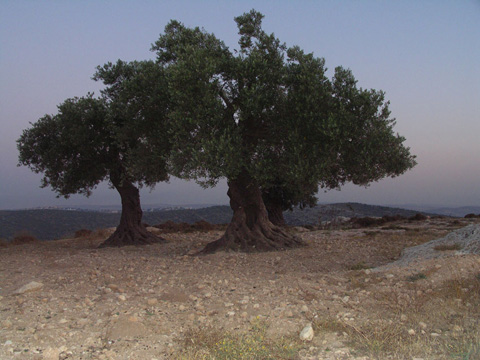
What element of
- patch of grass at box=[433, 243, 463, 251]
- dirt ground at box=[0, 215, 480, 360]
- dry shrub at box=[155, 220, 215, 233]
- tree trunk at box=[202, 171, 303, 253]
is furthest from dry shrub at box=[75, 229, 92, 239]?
patch of grass at box=[433, 243, 463, 251]

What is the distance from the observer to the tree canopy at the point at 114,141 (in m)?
17.0

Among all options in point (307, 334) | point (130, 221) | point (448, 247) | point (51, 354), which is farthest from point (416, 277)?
point (130, 221)

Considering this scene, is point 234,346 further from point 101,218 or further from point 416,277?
point 101,218

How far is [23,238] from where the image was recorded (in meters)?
27.0

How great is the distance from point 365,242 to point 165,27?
14.1 m

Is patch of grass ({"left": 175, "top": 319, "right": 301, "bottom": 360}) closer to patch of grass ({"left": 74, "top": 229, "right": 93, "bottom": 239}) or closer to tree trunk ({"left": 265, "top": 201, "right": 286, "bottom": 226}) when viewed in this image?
tree trunk ({"left": 265, "top": 201, "right": 286, "bottom": 226})

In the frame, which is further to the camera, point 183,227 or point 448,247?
point 183,227

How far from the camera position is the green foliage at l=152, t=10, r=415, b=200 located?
14234 mm

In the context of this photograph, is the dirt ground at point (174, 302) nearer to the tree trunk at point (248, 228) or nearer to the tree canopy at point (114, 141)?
the tree trunk at point (248, 228)

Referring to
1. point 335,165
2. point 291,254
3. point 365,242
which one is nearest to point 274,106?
point 335,165

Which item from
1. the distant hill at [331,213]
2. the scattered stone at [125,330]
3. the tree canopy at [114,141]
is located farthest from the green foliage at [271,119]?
the distant hill at [331,213]

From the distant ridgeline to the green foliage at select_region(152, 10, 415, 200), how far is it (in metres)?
19.3

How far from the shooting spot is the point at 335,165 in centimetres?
1588

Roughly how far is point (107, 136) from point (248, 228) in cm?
881
